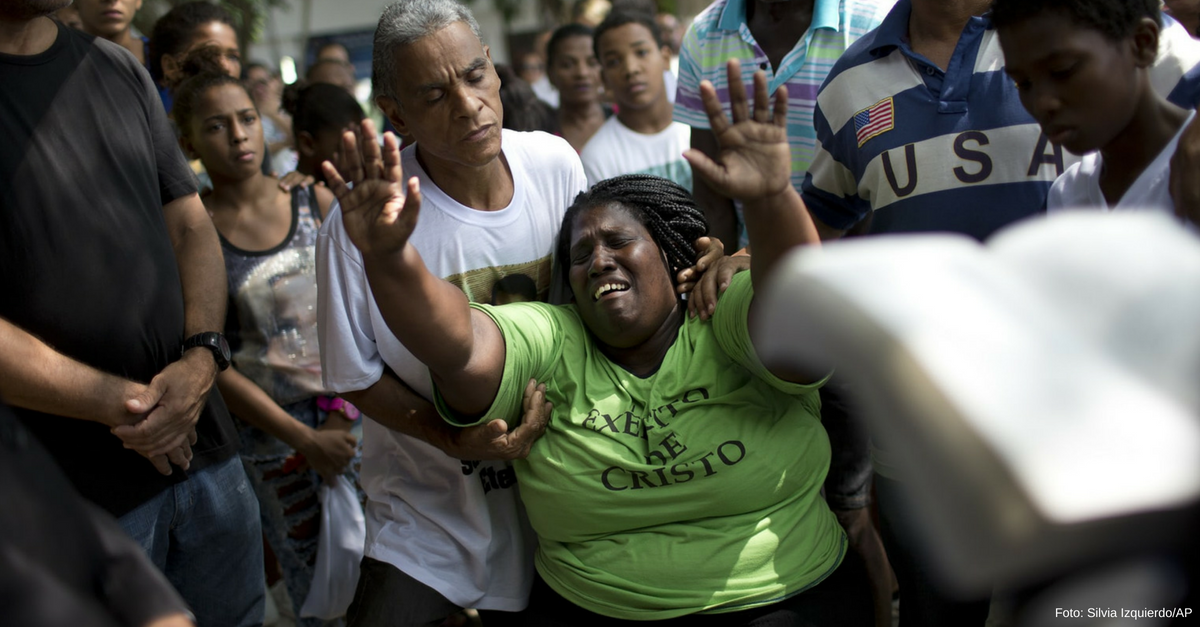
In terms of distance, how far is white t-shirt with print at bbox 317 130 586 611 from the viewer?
251cm

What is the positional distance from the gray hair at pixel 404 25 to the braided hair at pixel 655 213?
581 mm

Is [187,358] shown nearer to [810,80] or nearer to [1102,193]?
[810,80]

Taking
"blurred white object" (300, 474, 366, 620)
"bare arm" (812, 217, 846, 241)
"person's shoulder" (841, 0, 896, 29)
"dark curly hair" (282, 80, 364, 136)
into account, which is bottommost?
"blurred white object" (300, 474, 366, 620)

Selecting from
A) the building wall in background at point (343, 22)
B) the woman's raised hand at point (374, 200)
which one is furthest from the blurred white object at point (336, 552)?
the building wall in background at point (343, 22)

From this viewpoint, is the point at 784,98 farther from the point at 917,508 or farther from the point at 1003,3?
the point at 917,508

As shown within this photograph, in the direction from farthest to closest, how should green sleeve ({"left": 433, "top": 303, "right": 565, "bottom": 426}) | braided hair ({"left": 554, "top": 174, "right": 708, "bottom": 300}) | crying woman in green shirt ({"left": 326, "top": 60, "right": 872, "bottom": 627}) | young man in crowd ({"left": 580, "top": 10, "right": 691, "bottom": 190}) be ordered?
young man in crowd ({"left": 580, "top": 10, "right": 691, "bottom": 190}) → braided hair ({"left": 554, "top": 174, "right": 708, "bottom": 300}) → green sleeve ({"left": 433, "top": 303, "right": 565, "bottom": 426}) → crying woman in green shirt ({"left": 326, "top": 60, "right": 872, "bottom": 627})

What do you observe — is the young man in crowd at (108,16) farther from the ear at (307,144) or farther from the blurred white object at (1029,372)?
the blurred white object at (1029,372)

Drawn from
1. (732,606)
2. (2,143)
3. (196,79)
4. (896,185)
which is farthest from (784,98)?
(196,79)

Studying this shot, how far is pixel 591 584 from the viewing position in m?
2.35

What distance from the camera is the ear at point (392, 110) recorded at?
2.67m

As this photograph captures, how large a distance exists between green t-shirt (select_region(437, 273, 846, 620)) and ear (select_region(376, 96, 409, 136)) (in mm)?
653

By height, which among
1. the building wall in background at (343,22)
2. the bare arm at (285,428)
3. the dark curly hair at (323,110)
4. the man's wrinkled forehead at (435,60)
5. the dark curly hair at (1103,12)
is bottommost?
the building wall in background at (343,22)

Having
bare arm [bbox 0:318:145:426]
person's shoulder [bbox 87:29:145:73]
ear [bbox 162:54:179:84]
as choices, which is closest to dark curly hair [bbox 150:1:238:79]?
ear [bbox 162:54:179:84]

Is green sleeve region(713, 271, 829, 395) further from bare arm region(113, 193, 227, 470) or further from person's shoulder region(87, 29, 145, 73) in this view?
person's shoulder region(87, 29, 145, 73)
